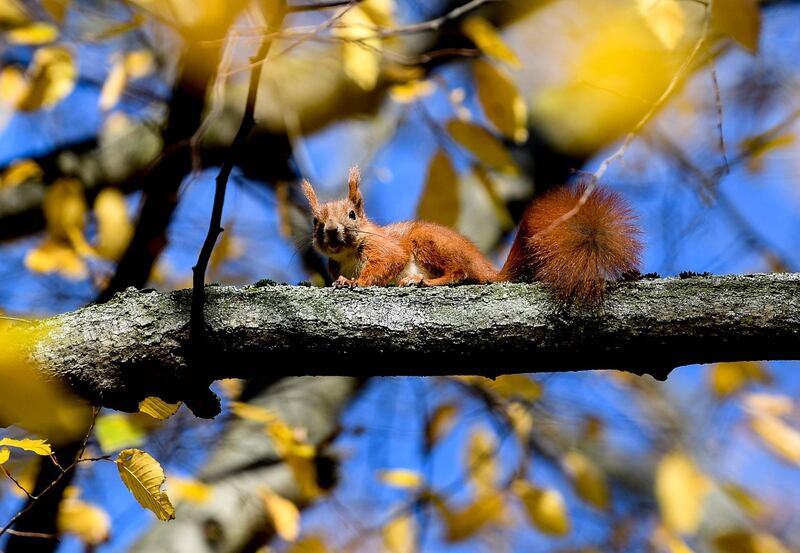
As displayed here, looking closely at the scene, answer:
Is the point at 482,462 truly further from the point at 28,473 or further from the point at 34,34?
the point at 34,34

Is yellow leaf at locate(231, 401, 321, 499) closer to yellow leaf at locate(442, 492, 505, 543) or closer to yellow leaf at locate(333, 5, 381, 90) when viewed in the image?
yellow leaf at locate(442, 492, 505, 543)

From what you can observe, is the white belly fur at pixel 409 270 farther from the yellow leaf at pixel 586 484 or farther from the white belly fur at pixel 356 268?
the yellow leaf at pixel 586 484

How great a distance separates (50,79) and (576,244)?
223 centimetres

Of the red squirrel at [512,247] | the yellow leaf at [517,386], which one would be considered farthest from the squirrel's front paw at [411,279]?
the yellow leaf at [517,386]

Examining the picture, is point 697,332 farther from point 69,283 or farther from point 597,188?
point 69,283

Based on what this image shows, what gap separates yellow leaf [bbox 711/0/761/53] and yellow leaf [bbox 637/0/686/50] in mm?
156

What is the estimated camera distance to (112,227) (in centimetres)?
334

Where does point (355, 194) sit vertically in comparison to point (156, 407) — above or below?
above

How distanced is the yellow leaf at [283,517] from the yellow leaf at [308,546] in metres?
0.11

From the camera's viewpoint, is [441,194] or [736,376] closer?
[441,194]

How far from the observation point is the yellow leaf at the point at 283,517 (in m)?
3.05

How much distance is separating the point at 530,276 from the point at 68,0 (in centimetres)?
201

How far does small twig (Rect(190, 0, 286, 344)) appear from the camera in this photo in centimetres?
158

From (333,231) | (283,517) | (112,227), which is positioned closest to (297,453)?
(283,517)
